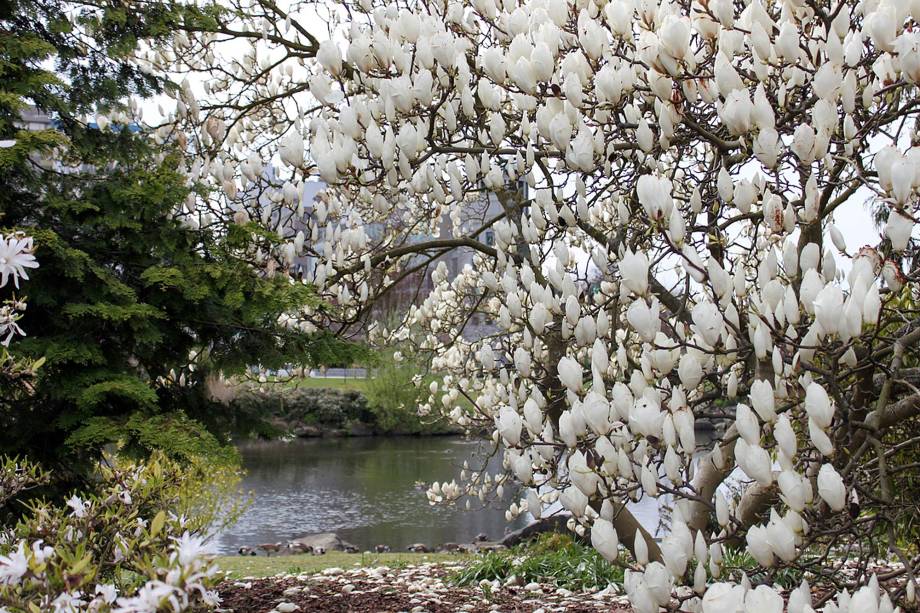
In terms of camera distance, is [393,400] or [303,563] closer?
[303,563]

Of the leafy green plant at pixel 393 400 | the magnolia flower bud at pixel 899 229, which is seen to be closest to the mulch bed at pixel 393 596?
the magnolia flower bud at pixel 899 229

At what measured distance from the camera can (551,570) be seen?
489 centimetres

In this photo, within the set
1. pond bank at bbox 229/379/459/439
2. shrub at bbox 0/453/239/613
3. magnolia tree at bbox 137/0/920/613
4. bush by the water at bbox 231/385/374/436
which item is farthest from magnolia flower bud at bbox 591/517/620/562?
bush by the water at bbox 231/385/374/436

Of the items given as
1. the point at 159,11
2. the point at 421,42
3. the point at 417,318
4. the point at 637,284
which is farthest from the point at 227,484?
the point at 637,284

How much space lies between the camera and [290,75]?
4930 mm

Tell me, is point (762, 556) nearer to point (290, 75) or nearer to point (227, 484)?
point (290, 75)

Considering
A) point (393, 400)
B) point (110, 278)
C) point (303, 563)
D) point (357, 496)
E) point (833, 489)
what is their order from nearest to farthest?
point (833, 489) < point (110, 278) < point (303, 563) < point (357, 496) < point (393, 400)

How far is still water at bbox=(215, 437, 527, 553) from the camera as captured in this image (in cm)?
1066

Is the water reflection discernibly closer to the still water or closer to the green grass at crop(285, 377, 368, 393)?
the still water

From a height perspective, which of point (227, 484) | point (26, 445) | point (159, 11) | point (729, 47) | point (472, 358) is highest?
point (159, 11)

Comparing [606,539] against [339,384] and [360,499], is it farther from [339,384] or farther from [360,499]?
[339,384]

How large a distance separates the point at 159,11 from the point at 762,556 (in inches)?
151

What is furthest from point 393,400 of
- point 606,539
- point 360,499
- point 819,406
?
point 819,406

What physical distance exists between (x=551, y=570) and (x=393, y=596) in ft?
3.76
